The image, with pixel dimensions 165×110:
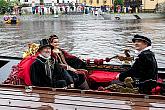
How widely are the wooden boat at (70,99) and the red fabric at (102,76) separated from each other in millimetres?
2346

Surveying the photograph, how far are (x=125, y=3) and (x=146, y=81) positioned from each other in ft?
294

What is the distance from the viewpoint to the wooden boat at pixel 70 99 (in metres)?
5.96

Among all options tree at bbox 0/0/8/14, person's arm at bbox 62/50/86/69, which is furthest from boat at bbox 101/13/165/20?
person's arm at bbox 62/50/86/69

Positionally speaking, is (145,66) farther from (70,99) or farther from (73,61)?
(73,61)

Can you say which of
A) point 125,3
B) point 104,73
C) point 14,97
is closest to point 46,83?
point 14,97

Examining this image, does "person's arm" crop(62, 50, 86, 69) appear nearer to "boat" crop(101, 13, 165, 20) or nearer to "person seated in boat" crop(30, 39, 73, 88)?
"person seated in boat" crop(30, 39, 73, 88)

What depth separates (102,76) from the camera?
9234 mm

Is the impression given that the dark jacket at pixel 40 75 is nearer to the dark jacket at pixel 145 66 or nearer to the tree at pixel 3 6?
the dark jacket at pixel 145 66

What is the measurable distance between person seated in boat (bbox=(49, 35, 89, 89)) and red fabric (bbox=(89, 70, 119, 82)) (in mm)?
287

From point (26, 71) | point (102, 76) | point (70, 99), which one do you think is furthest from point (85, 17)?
point (70, 99)

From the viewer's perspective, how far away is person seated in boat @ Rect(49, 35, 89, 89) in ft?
28.3

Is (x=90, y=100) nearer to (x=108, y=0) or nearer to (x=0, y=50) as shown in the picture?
(x=0, y=50)

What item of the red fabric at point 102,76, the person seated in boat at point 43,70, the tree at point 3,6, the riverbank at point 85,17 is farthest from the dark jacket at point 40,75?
the tree at point 3,6

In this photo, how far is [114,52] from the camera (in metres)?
20.6
